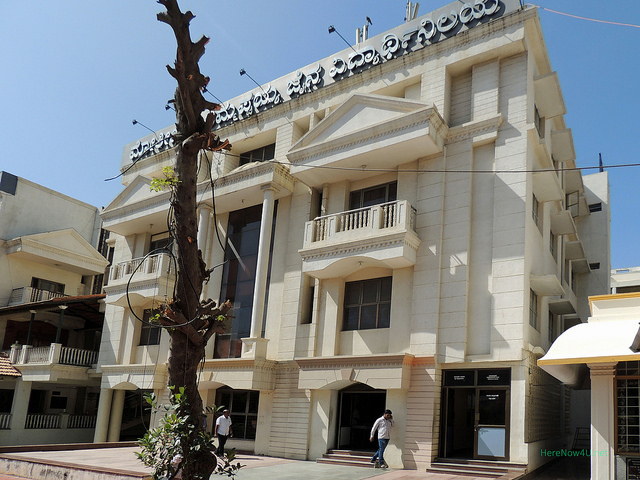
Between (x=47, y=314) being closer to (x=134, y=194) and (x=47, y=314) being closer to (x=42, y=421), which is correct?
(x=42, y=421)

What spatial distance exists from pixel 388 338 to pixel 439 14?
33.9 feet

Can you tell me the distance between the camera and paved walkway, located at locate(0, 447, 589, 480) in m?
14.1

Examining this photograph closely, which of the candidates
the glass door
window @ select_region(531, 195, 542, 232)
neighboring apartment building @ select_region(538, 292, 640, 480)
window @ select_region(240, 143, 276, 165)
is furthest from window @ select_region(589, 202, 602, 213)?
neighboring apartment building @ select_region(538, 292, 640, 480)

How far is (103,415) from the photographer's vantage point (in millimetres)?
24625

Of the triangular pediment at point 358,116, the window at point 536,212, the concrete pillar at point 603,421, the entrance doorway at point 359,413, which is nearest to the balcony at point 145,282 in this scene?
the triangular pediment at point 358,116

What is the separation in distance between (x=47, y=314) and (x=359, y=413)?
19.3m

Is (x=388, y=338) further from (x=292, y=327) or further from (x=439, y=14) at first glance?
(x=439, y=14)

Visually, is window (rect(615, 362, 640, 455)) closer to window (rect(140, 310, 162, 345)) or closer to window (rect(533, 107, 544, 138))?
window (rect(533, 107, 544, 138))

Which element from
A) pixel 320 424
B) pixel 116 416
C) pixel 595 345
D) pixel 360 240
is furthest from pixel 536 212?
pixel 116 416

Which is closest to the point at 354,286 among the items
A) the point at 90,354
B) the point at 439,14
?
the point at 439,14

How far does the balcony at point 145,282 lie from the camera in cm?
2322

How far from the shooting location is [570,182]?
25422 millimetres

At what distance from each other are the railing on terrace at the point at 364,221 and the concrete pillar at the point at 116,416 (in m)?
11.9

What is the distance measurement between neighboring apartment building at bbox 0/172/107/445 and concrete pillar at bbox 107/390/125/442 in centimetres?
180
